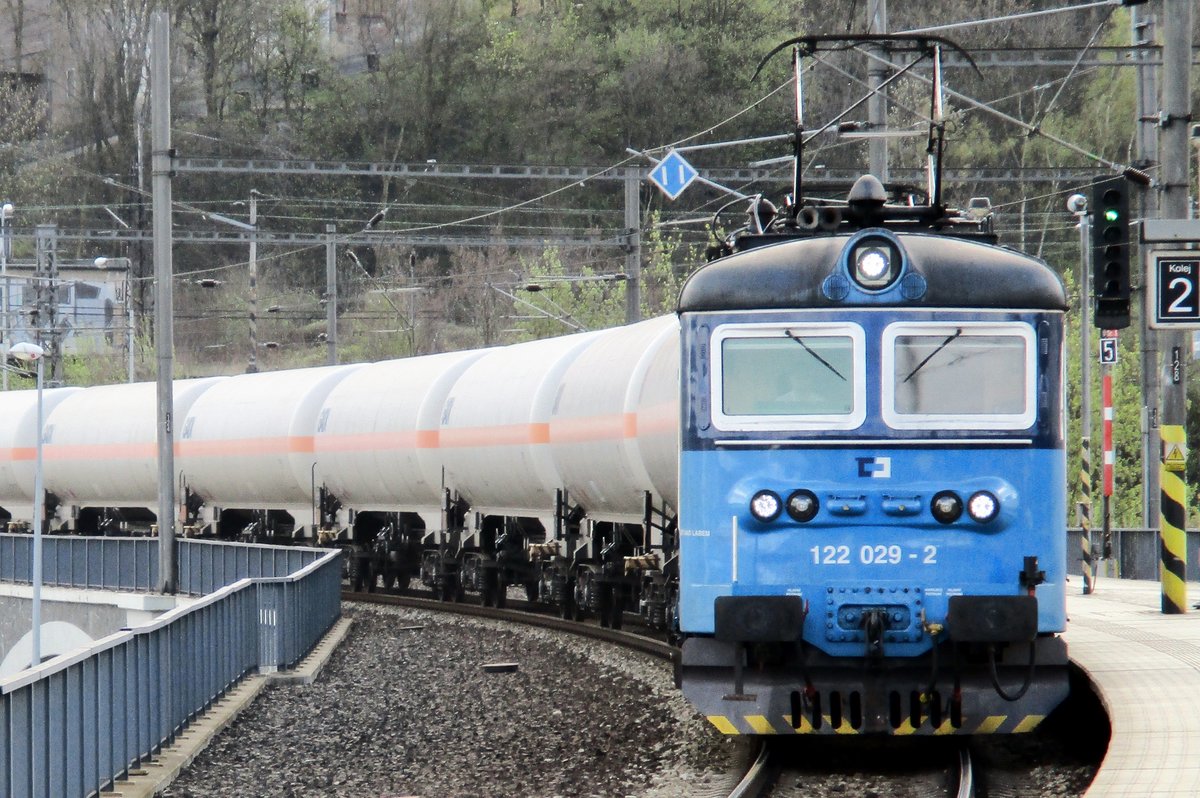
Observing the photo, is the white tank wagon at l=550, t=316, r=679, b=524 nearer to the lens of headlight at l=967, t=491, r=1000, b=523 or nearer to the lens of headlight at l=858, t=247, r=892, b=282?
the lens of headlight at l=858, t=247, r=892, b=282

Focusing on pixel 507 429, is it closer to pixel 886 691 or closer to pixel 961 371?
pixel 961 371

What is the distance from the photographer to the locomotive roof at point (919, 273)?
10523mm

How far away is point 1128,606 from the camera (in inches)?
691

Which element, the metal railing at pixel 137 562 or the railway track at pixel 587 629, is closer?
the railway track at pixel 587 629

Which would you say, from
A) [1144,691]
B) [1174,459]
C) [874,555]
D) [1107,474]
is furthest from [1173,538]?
[1107,474]

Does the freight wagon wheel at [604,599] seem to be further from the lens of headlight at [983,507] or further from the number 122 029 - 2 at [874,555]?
the lens of headlight at [983,507]

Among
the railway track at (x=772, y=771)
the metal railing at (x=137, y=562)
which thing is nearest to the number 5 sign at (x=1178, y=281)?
the railway track at (x=772, y=771)

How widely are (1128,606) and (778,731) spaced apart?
322 inches

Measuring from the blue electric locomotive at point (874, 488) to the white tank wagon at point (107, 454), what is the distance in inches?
884

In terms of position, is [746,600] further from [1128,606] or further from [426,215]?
[426,215]

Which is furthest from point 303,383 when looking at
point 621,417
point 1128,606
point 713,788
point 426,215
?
point 426,215

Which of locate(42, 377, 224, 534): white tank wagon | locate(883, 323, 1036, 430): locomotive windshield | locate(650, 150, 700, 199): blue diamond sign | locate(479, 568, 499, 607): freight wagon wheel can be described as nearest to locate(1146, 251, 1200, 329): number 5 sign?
locate(883, 323, 1036, 430): locomotive windshield

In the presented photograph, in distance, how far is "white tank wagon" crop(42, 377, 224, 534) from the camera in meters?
32.9

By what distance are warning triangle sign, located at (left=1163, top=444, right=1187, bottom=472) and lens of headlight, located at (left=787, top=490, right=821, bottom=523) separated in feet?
21.7
